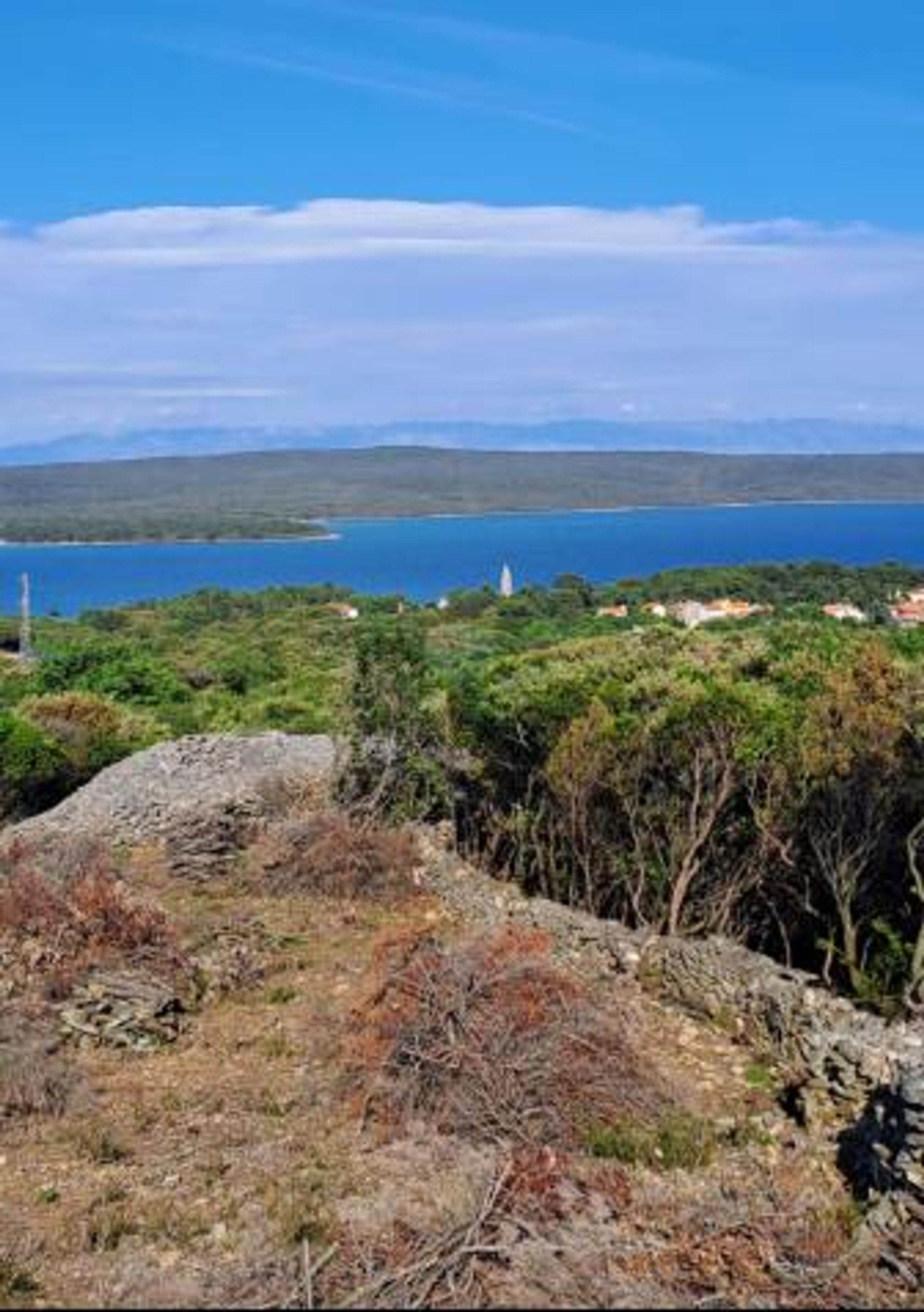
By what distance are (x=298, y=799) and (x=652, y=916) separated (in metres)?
6.53

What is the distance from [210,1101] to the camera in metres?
10.3

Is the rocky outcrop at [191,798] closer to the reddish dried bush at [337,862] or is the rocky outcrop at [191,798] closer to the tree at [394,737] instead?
the tree at [394,737]

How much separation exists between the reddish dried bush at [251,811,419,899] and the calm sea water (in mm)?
87160

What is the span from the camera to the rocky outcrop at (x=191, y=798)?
711 inches

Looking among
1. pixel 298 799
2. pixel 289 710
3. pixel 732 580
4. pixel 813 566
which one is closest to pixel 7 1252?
pixel 298 799

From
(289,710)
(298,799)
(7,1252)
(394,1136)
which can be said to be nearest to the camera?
(7,1252)

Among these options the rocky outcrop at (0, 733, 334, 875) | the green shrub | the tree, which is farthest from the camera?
the tree

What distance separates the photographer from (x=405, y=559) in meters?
158

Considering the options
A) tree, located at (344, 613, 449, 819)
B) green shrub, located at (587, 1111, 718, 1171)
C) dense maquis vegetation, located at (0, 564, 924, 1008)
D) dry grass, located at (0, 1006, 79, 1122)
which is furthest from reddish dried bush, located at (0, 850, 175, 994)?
tree, located at (344, 613, 449, 819)

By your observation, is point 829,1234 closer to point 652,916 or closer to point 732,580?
point 652,916

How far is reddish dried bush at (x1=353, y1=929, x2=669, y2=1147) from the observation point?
9.29 m

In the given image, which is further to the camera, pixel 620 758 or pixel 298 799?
pixel 298 799

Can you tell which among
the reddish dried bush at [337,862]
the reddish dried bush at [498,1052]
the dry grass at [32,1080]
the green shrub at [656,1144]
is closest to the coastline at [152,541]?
the reddish dried bush at [337,862]

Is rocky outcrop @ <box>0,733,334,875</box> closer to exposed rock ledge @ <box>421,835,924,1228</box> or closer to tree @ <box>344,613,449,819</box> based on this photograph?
tree @ <box>344,613,449,819</box>
